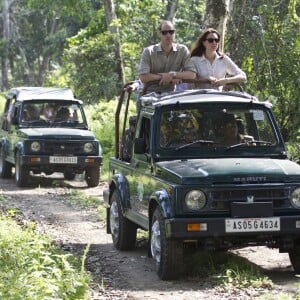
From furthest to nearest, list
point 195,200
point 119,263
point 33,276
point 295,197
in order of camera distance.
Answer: point 119,263, point 295,197, point 195,200, point 33,276

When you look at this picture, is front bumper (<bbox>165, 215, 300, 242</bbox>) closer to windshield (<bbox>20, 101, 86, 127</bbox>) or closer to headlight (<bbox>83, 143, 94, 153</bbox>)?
headlight (<bbox>83, 143, 94, 153</bbox>)

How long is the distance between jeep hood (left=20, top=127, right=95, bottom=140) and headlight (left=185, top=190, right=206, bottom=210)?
888 centimetres

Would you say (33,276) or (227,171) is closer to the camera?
(33,276)

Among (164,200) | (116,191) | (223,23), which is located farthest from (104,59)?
(164,200)

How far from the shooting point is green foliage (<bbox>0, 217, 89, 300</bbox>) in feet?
21.3

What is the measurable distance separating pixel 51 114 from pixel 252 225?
10.1 meters

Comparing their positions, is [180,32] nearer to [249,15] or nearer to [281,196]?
[249,15]

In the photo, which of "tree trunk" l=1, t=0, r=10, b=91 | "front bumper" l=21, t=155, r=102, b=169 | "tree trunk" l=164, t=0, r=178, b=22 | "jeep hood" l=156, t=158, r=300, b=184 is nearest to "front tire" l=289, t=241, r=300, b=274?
"jeep hood" l=156, t=158, r=300, b=184

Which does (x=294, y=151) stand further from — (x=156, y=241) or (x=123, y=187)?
(x=156, y=241)

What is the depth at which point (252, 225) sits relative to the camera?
7.90 meters

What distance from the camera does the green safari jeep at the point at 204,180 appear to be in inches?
311

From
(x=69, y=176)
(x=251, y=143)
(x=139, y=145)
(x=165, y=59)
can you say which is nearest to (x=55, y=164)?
(x=69, y=176)

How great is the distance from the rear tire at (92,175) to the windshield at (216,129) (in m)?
7.81

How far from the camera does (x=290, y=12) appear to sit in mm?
17531
